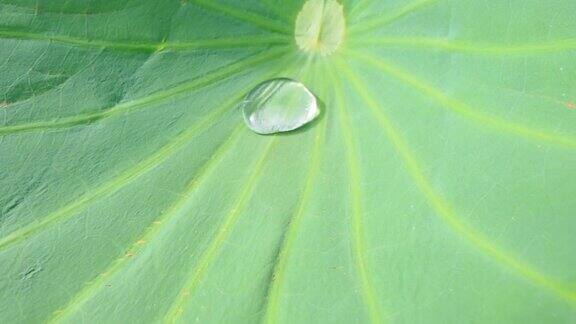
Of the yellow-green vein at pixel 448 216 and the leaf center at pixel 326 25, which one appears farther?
the leaf center at pixel 326 25

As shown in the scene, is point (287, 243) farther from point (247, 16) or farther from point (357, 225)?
point (247, 16)

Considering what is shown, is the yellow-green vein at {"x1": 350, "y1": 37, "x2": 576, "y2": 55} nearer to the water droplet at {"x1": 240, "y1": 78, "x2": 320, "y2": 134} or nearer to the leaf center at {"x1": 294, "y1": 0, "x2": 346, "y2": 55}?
the leaf center at {"x1": 294, "y1": 0, "x2": 346, "y2": 55}

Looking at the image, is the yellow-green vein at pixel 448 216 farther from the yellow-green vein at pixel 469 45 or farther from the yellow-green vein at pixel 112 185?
the yellow-green vein at pixel 112 185

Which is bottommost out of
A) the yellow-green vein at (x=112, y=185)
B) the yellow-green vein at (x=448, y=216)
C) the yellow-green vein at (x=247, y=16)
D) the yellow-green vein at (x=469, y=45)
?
the yellow-green vein at (x=448, y=216)

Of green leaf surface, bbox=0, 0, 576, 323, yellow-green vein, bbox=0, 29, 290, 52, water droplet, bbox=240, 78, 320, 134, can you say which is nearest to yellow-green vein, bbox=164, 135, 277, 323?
green leaf surface, bbox=0, 0, 576, 323

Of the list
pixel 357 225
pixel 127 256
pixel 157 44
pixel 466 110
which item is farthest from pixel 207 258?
pixel 466 110

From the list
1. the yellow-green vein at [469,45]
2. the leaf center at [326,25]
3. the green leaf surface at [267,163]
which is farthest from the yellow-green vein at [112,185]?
the yellow-green vein at [469,45]

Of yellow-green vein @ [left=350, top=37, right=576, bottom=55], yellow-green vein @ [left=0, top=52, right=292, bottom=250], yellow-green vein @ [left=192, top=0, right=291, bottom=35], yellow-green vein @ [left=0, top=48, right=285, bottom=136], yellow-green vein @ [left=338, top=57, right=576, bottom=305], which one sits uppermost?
yellow-green vein @ [left=192, top=0, right=291, bottom=35]
